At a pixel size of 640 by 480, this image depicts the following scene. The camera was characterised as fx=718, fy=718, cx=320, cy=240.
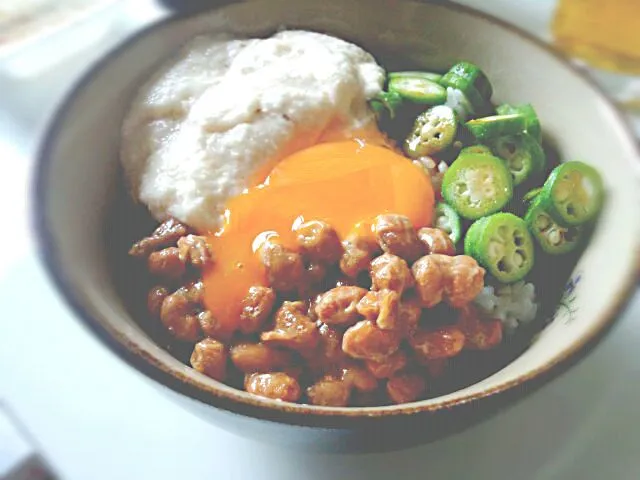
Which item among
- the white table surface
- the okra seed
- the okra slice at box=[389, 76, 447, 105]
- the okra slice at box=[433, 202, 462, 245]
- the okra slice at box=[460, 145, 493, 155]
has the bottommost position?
the white table surface

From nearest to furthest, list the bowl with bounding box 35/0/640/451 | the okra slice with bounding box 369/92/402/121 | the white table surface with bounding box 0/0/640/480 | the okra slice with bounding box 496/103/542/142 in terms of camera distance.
Result: 1. the bowl with bounding box 35/0/640/451
2. the white table surface with bounding box 0/0/640/480
3. the okra slice with bounding box 496/103/542/142
4. the okra slice with bounding box 369/92/402/121

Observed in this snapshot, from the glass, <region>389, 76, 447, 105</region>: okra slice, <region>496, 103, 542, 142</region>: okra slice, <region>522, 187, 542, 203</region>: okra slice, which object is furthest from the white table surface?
the glass

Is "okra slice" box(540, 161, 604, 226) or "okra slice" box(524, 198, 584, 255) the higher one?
"okra slice" box(540, 161, 604, 226)

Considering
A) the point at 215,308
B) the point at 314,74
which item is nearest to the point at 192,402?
the point at 215,308

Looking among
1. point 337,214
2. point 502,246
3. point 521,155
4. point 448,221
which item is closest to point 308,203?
point 337,214

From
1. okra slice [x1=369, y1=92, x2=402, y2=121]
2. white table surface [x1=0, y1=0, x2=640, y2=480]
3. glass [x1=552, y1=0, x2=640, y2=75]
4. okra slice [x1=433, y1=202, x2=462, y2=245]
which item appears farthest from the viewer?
glass [x1=552, y1=0, x2=640, y2=75]

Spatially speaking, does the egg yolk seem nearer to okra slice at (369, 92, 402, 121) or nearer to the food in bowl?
the food in bowl
